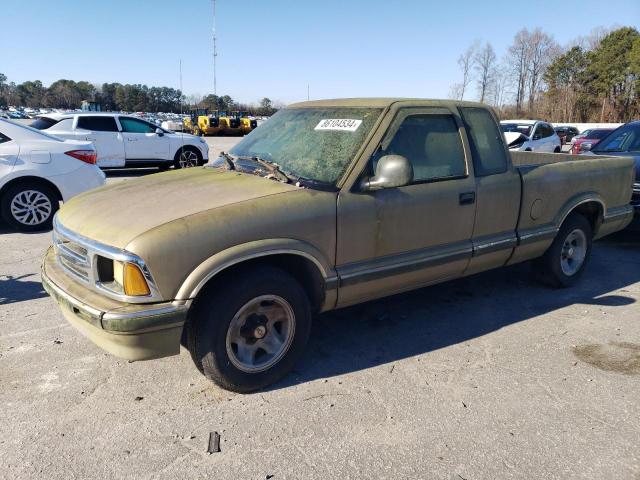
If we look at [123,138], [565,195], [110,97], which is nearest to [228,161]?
[565,195]

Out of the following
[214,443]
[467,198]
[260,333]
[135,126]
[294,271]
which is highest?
[135,126]

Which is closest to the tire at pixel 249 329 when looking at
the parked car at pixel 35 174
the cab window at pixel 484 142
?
the cab window at pixel 484 142

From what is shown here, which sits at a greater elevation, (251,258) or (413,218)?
(413,218)

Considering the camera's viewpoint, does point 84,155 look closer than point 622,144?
Yes

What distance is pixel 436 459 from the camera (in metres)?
2.61

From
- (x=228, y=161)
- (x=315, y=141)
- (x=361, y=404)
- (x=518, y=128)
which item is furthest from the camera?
(x=518, y=128)

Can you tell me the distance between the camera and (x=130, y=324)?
2674 mm

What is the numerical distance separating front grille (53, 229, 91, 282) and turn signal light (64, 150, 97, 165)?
4.25 metres

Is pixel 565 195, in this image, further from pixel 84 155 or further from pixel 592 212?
pixel 84 155

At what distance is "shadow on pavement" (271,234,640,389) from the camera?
146 inches

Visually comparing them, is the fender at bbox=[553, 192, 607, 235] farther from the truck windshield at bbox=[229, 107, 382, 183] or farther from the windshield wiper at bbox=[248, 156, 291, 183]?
the windshield wiper at bbox=[248, 156, 291, 183]

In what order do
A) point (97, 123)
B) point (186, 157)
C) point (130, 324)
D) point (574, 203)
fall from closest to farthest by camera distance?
point (130, 324) → point (574, 203) → point (97, 123) → point (186, 157)

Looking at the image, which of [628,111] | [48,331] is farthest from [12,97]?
[48,331]

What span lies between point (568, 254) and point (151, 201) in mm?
4206
